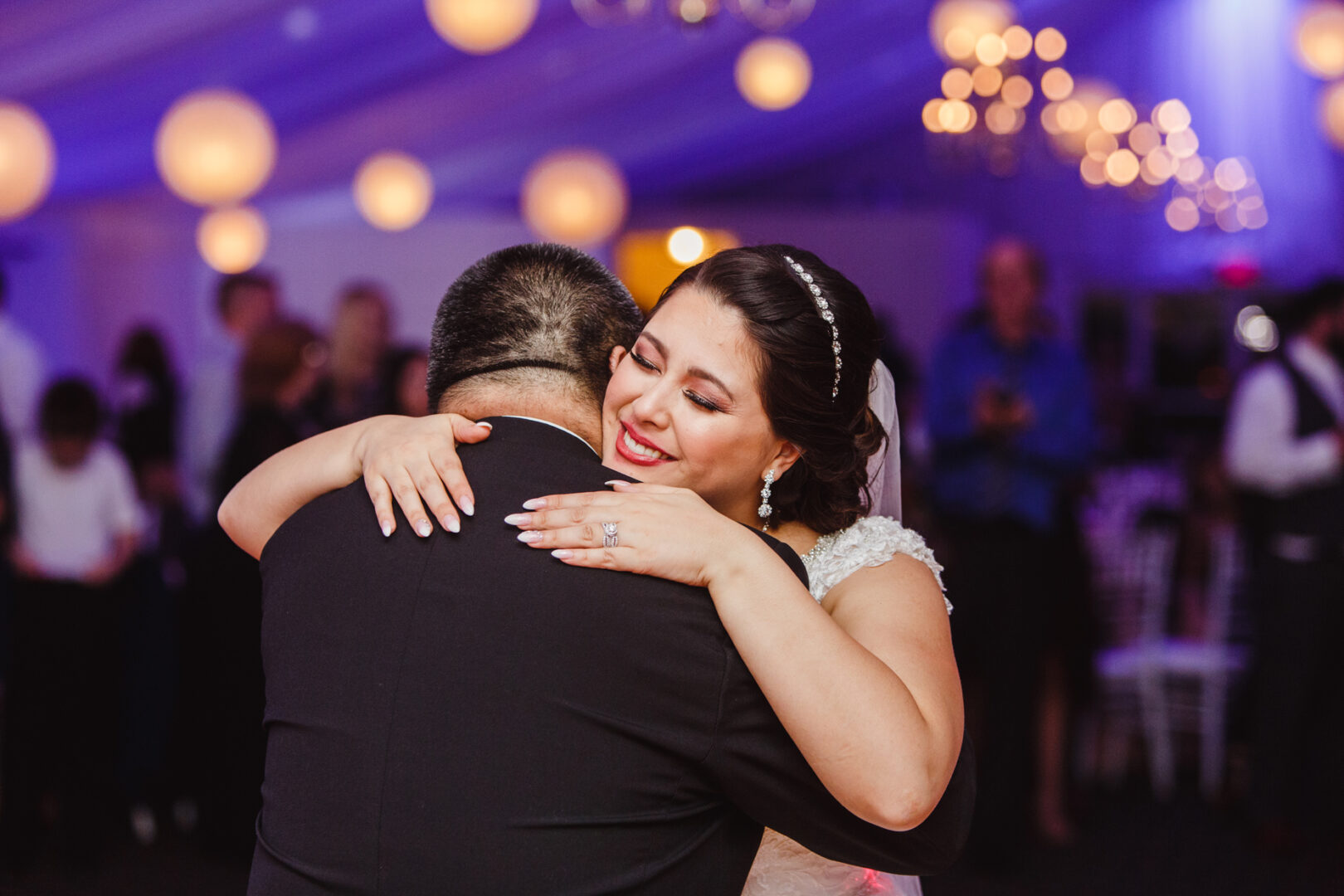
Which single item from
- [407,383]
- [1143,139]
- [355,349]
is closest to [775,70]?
[355,349]

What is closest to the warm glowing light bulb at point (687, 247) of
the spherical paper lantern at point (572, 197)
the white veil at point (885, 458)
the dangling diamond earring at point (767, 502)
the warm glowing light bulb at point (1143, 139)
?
the spherical paper lantern at point (572, 197)

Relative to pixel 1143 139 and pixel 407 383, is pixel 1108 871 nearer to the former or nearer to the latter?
pixel 407 383

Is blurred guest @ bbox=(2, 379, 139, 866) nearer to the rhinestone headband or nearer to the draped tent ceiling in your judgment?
the draped tent ceiling

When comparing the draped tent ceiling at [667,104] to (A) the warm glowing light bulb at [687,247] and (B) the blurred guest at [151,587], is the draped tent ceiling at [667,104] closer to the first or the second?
(A) the warm glowing light bulb at [687,247]

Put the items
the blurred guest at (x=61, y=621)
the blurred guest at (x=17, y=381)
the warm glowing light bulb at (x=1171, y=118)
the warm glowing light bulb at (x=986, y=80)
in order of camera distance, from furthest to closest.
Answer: the warm glowing light bulb at (x=1171, y=118), the warm glowing light bulb at (x=986, y=80), the blurred guest at (x=17, y=381), the blurred guest at (x=61, y=621)

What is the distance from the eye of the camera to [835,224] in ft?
35.1

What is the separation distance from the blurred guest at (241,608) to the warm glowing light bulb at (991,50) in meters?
3.66

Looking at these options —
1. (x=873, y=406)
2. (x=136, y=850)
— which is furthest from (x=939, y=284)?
(x=873, y=406)

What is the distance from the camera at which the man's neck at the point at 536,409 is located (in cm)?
137

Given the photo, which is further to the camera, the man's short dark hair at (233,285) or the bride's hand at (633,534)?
the man's short dark hair at (233,285)

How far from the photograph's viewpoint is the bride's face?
1.49m

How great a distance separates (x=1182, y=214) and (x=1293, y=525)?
23.5ft

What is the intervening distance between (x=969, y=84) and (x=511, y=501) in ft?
19.0

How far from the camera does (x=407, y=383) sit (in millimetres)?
3730
